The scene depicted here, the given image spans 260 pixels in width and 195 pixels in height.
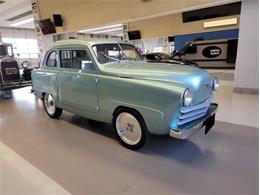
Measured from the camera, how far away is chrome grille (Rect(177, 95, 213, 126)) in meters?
2.32

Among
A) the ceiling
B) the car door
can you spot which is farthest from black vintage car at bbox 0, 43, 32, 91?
the ceiling

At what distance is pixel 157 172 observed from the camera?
2254 mm

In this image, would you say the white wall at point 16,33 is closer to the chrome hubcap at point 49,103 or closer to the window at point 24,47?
the window at point 24,47

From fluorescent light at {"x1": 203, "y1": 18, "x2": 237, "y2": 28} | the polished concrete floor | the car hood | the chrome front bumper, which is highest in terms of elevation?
fluorescent light at {"x1": 203, "y1": 18, "x2": 237, "y2": 28}

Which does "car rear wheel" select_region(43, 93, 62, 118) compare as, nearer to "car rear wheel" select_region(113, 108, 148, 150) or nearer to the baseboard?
"car rear wheel" select_region(113, 108, 148, 150)

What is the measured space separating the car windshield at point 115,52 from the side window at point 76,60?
18 centimetres

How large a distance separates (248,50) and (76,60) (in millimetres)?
4820

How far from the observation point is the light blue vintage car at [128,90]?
2320 millimetres

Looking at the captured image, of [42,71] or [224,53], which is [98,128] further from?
[224,53]

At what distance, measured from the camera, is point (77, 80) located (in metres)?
3.27

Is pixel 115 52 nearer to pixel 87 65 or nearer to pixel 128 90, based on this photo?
pixel 87 65

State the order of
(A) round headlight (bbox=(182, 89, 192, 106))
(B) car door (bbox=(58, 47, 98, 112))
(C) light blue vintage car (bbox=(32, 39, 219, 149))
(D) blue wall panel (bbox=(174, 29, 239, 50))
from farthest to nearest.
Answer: (D) blue wall panel (bbox=(174, 29, 239, 50)) < (B) car door (bbox=(58, 47, 98, 112)) < (C) light blue vintage car (bbox=(32, 39, 219, 149)) < (A) round headlight (bbox=(182, 89, 192, 106))

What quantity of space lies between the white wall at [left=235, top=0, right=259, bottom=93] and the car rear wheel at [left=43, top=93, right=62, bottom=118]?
4.98 metres

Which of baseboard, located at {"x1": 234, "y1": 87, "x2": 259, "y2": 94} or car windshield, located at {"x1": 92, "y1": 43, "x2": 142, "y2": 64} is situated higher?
car windshield, located at {"x1": 92, "y1": 43, "x2": 142, "y2": 64}
